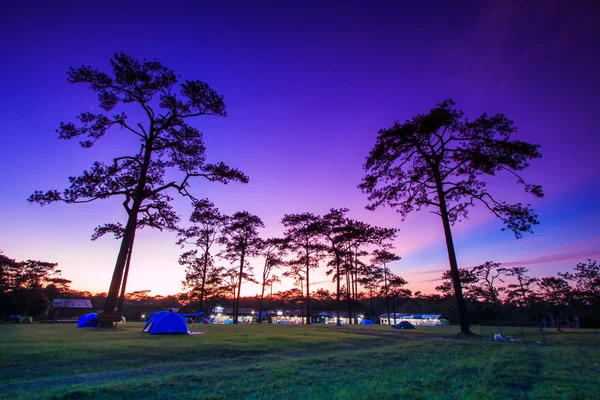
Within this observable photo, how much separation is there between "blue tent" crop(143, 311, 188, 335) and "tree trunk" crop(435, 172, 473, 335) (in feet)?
53.3

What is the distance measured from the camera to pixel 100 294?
111375 mm

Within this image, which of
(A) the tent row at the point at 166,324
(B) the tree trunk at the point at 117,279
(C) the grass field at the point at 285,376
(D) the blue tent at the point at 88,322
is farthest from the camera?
(D) the blue tent at the point at 88,322

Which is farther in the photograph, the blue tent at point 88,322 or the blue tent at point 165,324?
the blue tent at point 88,322

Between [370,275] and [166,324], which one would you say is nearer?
[166,324]

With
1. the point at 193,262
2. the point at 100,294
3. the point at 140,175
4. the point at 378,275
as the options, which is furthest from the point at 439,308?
the point at 100,294

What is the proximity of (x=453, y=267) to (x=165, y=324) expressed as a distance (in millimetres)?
17679

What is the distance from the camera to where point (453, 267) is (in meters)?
17.3

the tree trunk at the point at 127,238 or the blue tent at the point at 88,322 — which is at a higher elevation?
the tree trunk at the point at 127,238

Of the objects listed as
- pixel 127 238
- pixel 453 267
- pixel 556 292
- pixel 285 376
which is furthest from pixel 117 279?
pixel 556 292

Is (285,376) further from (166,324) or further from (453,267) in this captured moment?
(453,267)

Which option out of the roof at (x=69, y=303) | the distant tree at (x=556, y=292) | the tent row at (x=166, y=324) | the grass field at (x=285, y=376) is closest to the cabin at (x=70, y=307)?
the roof at (x=69, y=303)

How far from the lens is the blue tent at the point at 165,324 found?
15555 mm

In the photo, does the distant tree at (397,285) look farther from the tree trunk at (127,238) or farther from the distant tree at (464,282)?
the tree trunk at (127,238)

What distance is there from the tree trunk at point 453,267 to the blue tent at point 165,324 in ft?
53.3
